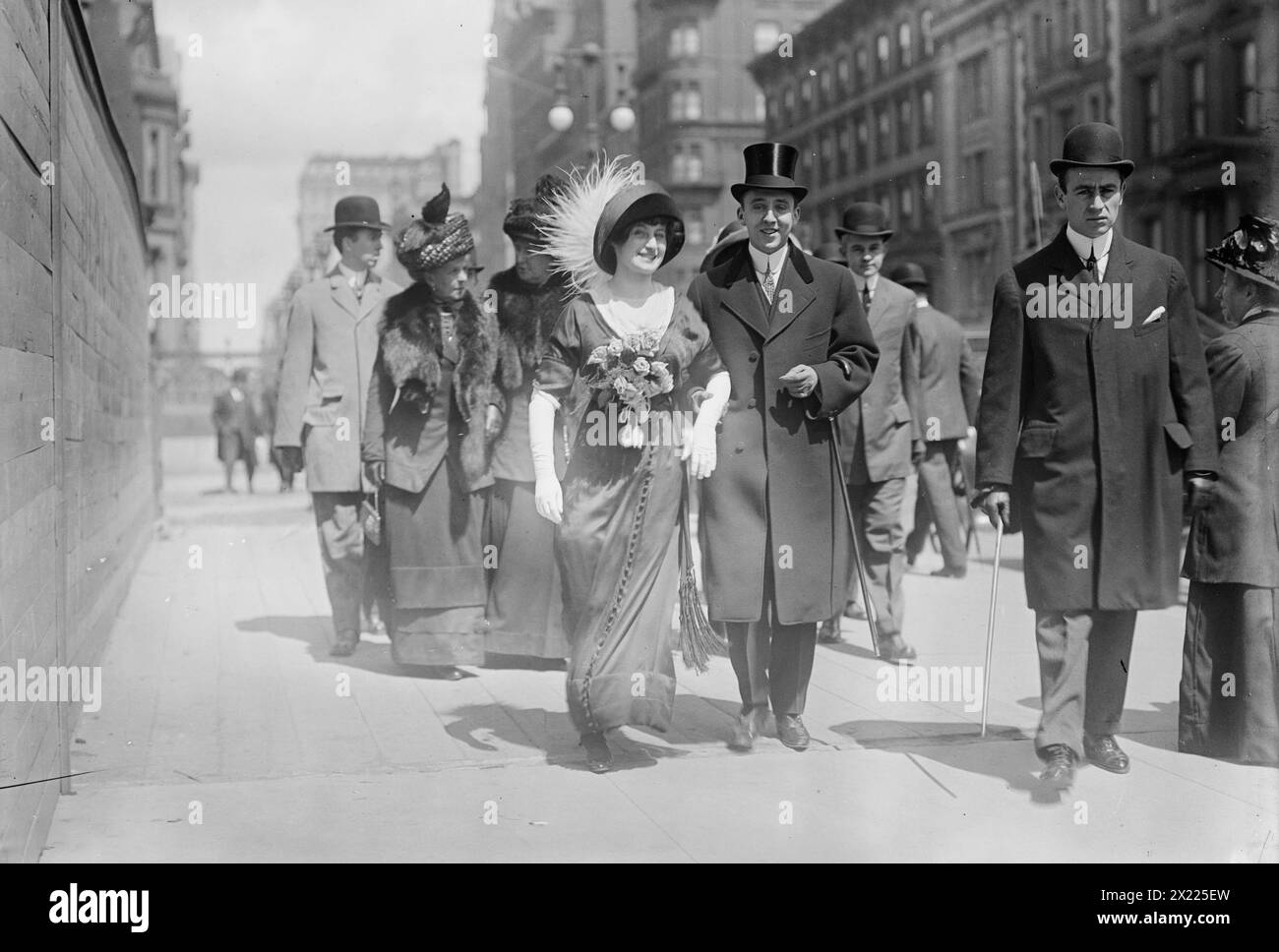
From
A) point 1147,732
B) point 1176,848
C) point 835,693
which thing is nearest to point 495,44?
point 835,693

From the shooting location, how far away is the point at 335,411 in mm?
8805

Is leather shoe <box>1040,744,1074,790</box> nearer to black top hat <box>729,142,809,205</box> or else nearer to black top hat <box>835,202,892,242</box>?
black top hat <box>729,142,809,205</box>

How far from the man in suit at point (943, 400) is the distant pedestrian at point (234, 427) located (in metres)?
14.4

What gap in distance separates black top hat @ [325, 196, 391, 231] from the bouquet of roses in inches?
138

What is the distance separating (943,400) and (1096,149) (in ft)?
15.6

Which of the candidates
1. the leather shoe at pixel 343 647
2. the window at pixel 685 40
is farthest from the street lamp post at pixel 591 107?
the window at pixel 685 40

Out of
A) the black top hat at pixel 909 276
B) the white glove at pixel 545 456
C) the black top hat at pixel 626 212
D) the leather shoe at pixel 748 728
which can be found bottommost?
the leather shoe at pixel 748 728

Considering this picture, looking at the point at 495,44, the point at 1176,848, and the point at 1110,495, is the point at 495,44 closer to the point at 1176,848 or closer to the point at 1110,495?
the point at 1110,495

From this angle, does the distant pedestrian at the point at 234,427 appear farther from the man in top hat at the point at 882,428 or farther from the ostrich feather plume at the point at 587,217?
the ostrich feather plume at the point at 587,217

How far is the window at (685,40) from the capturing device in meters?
31.8

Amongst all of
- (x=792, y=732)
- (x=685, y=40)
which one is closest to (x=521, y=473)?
(x=792, y=732)

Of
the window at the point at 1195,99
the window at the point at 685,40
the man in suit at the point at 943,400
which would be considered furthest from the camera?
the window at the point at 685,40
